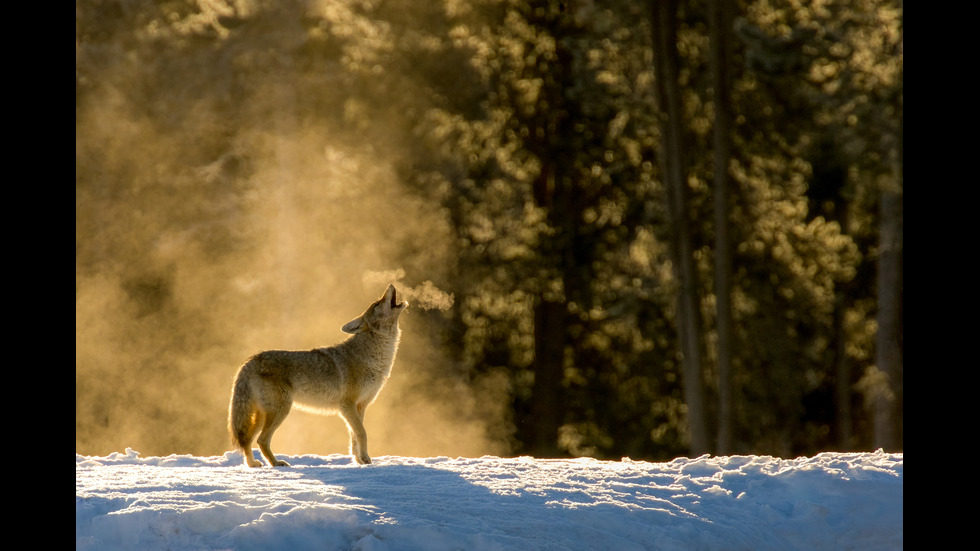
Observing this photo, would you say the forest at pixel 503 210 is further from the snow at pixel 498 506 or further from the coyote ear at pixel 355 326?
the snow at pixel 498 506

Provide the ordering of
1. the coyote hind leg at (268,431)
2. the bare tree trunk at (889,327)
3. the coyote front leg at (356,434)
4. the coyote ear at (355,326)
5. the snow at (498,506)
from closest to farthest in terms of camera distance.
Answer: the snow at (498,506)
the coyote hind leg at (268,431)
the coyote front leg at (356,434)
the coyote ear at (355,326)
the bare tree trunk at (889,327)

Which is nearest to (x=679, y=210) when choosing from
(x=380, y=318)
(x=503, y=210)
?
(x=503, y=210)

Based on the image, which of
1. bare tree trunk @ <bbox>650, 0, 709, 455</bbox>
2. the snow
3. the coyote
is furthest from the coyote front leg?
bare tree trunk @ <bbox>650, 0, 709, 455</bbox>

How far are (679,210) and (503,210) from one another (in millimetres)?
3185

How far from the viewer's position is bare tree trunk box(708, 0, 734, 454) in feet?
54.5

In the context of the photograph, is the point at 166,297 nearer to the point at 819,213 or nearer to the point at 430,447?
the point at 430,447

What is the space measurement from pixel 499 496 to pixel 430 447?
1248 centimetres

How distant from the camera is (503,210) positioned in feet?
62.7

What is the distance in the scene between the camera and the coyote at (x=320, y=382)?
27.6ft

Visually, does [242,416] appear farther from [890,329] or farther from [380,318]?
[890,329]

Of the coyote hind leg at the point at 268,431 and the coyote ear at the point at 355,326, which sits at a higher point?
the coyote ear at the point at 355,326

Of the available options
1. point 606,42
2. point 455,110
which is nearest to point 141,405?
point 455,110

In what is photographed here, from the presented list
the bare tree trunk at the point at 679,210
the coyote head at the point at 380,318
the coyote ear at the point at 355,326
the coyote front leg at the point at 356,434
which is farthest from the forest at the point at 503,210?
the coyote front leg at the point at 356,434

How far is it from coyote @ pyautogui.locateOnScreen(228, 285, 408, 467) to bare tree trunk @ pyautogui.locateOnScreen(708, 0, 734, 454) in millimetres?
8275
